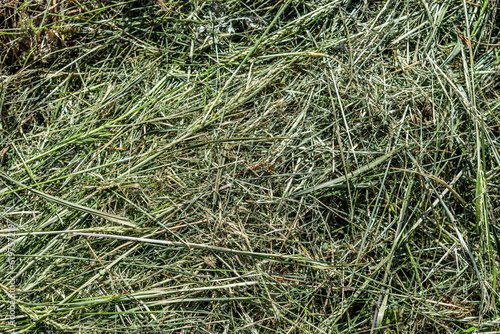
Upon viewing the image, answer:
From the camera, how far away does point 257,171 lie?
1565 mm

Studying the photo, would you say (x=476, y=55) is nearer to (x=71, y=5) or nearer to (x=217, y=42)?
(x=217, y=42)

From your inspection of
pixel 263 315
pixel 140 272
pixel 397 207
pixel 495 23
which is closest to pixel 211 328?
pixel 263 315

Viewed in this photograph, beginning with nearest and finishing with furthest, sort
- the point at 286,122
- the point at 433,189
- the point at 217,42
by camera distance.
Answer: the point at 433,189 < the point at 286,122 < the point at 217,42

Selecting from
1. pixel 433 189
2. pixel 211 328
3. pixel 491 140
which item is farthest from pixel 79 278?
pixel 491 140

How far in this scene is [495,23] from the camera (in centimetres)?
165

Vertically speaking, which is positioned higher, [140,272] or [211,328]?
[140,272]

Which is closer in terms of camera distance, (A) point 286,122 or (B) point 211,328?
(B) point 211,328

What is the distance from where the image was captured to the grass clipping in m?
1.45

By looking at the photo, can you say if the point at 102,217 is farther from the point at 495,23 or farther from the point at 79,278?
the point at 495,23

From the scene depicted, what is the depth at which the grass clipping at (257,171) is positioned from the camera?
4.77ft

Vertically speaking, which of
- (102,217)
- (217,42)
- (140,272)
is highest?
(217,42)

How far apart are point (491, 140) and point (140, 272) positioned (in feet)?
5.54

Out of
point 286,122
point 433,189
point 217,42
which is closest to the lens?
point 433,189

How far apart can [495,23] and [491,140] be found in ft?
2.01
